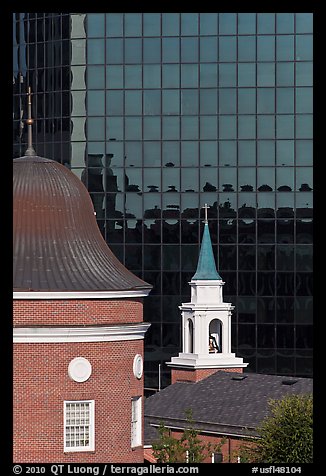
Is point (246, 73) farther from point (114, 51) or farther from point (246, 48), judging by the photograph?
point (114, 51)

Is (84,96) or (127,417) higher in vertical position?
A: (84,96)

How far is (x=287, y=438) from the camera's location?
219 ft

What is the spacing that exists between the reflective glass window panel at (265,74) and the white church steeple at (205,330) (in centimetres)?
1291

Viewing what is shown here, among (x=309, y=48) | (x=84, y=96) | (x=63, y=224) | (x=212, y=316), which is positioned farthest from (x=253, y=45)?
(x=63, y=224)

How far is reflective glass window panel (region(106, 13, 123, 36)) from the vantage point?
113338 millimetres

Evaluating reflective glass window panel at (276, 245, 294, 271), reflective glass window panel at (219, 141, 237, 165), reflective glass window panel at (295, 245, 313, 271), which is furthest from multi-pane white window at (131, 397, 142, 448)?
Result: reflective glass window panel at (219, 141, 237, 165)

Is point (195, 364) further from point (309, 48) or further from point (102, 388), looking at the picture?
point (102, 388)

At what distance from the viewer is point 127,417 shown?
2092 inches

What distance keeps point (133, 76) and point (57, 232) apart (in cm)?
6011

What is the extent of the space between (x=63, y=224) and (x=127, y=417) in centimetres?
623

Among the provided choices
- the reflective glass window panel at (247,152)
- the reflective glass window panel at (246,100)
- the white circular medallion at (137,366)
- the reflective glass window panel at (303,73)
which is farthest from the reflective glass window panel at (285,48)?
the white circular medallion at (137,366)

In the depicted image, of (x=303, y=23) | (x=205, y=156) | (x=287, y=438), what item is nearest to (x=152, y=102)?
(x=205, y=156)

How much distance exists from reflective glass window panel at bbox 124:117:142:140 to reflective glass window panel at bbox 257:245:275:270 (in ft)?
33.9

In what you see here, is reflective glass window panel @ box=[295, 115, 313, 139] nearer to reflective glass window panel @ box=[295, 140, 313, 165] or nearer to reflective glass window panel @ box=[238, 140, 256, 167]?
reflective glass window panel @ box=[295, 140, 313, 165]
